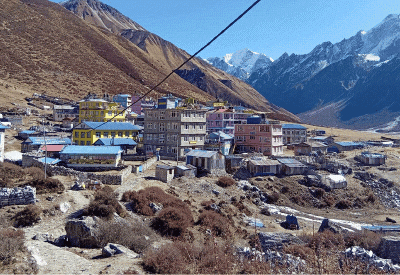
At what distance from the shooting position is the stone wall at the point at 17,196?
19953mm

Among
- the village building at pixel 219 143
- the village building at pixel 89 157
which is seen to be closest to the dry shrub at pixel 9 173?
the village building at pixel 89 157

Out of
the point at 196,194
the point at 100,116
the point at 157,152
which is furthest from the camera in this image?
the point at 100,116

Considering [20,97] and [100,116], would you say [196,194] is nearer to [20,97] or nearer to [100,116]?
[100,116]

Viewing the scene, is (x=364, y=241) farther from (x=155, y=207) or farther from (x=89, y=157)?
(x=89, y=157)

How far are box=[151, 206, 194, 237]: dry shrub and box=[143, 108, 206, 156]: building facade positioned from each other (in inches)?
945

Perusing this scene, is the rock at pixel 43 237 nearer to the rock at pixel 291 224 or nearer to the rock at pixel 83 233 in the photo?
the rock at pixel 83 233

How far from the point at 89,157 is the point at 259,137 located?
2787 centimetres

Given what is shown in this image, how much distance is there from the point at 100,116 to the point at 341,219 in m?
47.9

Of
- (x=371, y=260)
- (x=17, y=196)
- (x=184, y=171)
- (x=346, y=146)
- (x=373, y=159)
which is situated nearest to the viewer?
(x=371, y=260)

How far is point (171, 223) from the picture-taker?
20.0m

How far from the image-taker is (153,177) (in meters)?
32.8

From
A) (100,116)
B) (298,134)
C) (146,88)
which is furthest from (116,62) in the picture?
(298,134)

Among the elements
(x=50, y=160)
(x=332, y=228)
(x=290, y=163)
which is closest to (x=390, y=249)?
(x=332, y=228)

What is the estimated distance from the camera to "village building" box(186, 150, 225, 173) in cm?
3728
